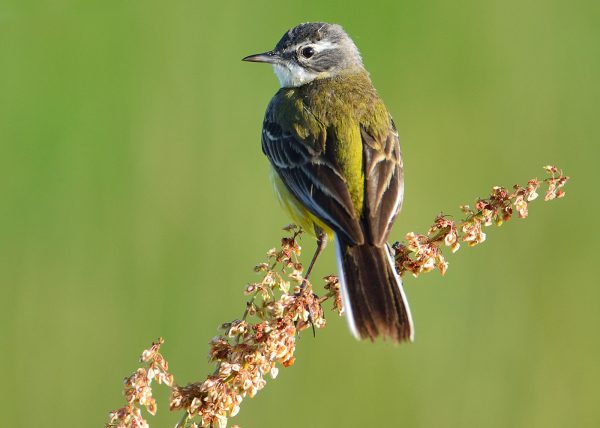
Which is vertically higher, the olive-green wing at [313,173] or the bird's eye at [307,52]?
the bird's eye at [307,52]

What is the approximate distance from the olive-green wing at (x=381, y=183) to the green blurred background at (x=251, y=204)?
6.63 feet

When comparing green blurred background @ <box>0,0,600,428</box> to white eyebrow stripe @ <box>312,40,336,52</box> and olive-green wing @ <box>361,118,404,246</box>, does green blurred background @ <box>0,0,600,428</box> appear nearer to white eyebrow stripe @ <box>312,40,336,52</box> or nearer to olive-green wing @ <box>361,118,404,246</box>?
white eyebrow stripe @ <box>312,40,336,52</box>

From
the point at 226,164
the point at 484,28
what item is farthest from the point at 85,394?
the point at 484,28

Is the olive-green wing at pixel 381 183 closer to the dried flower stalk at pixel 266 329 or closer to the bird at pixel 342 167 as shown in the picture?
the bird at pixel 342 167

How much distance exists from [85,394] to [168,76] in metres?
2.74

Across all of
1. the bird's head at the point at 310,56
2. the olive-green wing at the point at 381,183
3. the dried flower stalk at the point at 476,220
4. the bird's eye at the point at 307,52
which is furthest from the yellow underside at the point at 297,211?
the bird's eye at the point at 307,52

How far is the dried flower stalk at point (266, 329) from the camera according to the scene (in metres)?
3.66

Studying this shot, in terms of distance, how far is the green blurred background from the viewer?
7.02 metres

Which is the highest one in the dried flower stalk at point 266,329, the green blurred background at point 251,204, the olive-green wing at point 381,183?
the green blurred background at point 251,204

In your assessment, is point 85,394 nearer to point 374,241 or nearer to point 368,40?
point 374,241

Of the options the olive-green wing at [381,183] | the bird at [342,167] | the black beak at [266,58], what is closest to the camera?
the bird at [342,167]

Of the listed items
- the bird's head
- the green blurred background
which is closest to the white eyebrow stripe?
the bird's head

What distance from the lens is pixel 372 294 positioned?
4.48m

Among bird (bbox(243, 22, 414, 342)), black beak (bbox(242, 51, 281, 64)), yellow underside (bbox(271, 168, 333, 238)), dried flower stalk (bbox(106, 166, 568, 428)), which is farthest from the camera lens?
black beak (bbox(242, 51, 281, 64))
